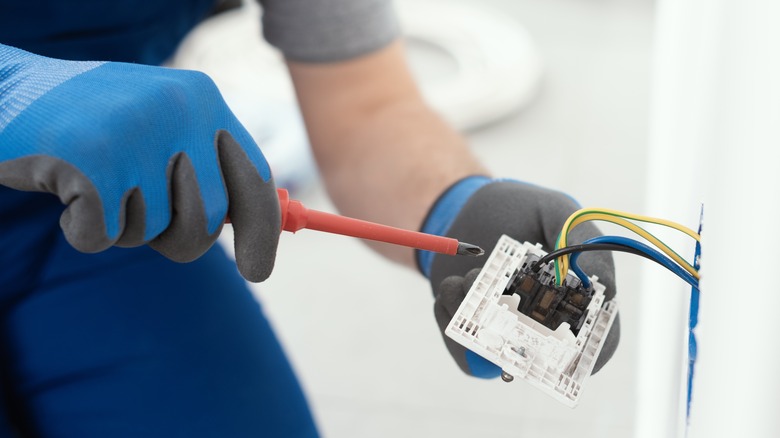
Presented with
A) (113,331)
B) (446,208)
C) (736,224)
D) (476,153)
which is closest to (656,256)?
(736,224)

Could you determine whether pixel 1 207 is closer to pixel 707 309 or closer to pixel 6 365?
pixel 6 365

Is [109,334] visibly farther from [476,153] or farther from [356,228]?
[476,153]

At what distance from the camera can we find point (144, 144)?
53 cm

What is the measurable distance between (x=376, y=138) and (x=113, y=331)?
379mm

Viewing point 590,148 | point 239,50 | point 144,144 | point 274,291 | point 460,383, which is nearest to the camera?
point 144,144

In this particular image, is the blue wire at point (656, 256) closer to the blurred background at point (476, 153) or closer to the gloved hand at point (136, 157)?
the gloved hand at point (136, 157)

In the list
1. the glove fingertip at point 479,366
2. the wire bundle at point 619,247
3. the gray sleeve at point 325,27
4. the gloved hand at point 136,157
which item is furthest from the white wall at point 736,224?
the gray sleeve at point 325,27

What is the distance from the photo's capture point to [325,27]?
931 millimetres

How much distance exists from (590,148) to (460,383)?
0.76 m

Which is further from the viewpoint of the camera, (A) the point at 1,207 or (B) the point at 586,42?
(B) the point at 586,42

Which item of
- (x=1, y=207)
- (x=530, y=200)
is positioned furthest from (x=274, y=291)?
(x=530, y=200)

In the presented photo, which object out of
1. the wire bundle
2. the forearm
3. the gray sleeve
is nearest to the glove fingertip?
the wire bundle

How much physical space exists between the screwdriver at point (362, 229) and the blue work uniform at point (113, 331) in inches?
13.1

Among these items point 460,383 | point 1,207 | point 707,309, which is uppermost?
point 707,309
